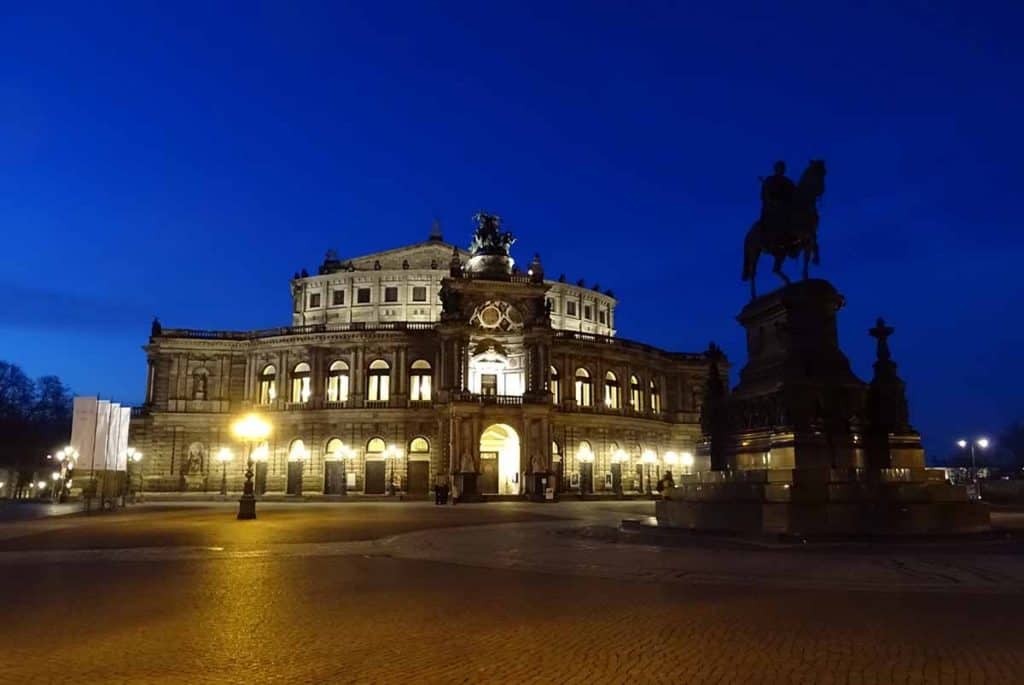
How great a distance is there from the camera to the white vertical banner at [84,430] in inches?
1702

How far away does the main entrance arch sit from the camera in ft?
209

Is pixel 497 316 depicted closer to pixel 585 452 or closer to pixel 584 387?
pixel 584 387

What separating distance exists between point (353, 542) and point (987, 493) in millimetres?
46414

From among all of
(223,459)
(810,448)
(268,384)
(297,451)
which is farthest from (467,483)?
(810,448)

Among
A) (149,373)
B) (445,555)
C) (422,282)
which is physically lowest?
(445,555)

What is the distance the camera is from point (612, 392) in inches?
2847

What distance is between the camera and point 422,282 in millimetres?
83188

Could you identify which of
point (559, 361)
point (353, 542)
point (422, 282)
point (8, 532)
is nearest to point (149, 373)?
point (422, 282)

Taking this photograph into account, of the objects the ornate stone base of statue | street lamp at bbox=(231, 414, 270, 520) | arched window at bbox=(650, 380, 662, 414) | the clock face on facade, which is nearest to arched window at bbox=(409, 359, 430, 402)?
the clock face on facade

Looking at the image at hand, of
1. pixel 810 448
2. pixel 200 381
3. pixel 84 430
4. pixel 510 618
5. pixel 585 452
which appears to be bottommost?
pixel 510 618

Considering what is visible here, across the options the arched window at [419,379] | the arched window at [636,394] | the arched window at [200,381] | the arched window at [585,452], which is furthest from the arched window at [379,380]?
the arched window at [636,394]

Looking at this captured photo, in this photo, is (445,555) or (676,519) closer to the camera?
(445,555)

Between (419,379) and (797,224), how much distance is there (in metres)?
49.8

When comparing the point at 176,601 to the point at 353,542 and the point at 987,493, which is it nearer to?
the point at 353,542
